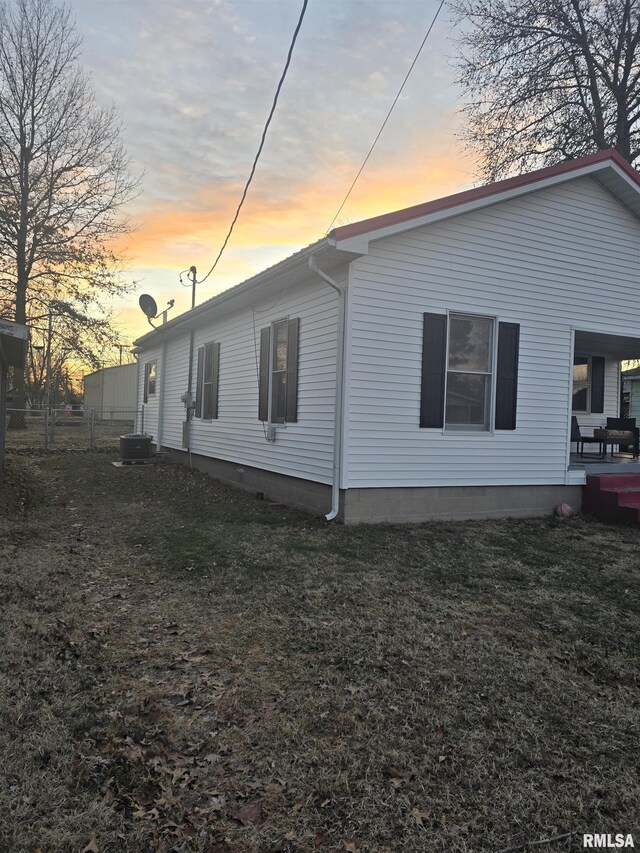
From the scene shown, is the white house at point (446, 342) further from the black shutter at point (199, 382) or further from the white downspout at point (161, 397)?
the white downspout at point (161, 397)

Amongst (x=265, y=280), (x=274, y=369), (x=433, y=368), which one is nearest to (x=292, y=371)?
(x=274, y=369)

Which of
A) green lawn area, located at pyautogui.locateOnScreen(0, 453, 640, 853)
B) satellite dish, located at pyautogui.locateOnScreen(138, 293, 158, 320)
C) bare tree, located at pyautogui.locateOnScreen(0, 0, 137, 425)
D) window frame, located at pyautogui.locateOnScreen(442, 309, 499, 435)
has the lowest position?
green lawn area, located at pyautogui.locateOnScreen(0, 453, 640, 853)

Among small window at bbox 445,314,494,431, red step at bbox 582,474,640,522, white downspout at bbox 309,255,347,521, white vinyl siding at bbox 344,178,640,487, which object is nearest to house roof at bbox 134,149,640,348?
white vinyl siding at bbox 344,178,640,487

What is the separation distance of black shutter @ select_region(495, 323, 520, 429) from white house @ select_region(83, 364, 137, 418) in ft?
108

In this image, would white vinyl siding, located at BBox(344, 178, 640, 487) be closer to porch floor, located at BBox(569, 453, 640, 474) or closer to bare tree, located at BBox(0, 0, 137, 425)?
porch floor, located at BBox(569, 453, 640, 474)

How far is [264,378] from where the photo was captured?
29.3 feet

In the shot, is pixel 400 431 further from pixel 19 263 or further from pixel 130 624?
pixel 19 263

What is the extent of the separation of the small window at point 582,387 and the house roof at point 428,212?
9.98 feet

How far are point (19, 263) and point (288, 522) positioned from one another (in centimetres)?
1858

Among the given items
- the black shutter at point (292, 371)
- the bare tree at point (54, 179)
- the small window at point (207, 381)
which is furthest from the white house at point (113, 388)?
the black shutter at point (292, 371)

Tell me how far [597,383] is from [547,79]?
9706 mm

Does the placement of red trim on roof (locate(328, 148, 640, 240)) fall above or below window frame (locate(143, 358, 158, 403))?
above

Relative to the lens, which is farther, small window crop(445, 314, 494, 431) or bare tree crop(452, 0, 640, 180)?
bare tree crop(452, 0, 640, 180)

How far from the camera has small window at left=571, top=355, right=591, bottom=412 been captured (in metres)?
10.9
